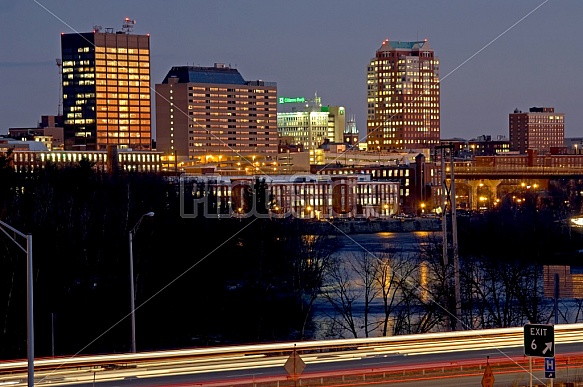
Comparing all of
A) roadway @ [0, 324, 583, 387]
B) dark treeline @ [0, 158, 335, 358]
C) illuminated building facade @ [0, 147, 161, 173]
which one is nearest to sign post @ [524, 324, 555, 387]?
roadway @ [0, 324, 583, 387]

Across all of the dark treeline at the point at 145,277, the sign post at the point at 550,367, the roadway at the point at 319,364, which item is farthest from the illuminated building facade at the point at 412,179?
the sign post at the point at 550,367

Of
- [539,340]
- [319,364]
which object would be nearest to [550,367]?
[539,340]

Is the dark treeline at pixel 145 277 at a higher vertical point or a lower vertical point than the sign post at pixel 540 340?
lower

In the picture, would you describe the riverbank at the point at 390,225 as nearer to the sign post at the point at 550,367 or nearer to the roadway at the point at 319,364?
the roadway at the point at 319,364

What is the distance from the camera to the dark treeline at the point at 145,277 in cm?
3622

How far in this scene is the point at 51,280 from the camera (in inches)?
1572

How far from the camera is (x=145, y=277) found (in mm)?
43312

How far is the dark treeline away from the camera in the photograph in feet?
119

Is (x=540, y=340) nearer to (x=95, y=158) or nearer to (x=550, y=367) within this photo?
(x=550, y=367)

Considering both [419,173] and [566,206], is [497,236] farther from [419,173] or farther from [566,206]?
[419,173]

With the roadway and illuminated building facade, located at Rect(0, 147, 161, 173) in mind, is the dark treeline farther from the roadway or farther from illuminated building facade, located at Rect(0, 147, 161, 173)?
illuminated building facade, located at Rect(0, 147, 161, 173)

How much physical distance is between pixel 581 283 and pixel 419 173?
4391 inches

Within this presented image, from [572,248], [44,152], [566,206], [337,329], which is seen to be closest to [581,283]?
[337,329]

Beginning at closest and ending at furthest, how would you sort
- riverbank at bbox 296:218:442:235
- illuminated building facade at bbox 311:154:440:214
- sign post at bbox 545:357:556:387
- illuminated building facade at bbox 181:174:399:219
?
sign post at bbox 545:357:556:387, riverbank at bbox 296:218:442:235, illuminated building facade at bbox 181:174:399:219, illuminated building facade at bbox 311:154:440:214
